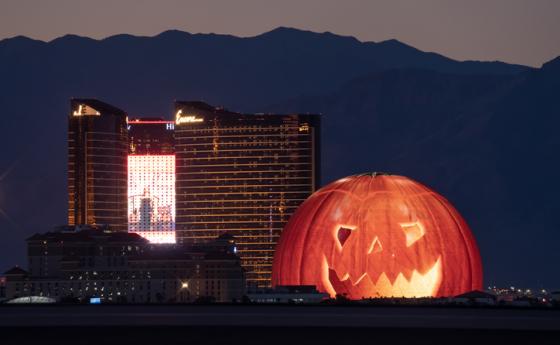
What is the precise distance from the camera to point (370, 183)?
136 meters

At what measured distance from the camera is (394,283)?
135 meters

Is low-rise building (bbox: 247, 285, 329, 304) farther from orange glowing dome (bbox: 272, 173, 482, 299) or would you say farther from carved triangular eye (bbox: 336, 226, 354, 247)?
carved triangular eye (bbox: 336, 226, 354, 247)

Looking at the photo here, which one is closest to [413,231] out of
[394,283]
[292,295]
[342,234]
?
[394,283]

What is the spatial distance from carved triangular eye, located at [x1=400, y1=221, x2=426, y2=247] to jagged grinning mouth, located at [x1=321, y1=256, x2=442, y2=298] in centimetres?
262

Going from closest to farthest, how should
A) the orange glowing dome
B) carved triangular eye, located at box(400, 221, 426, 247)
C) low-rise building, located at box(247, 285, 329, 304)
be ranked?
low-rise building, located at box(247, 285, 329, 304)
the orange glowing dome
carved triangular eye, located at box(400, 221, 426, 247)

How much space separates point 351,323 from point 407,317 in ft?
24.4

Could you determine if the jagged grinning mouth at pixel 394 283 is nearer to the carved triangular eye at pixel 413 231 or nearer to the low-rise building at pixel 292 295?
the low-rise building at pixel 292 295

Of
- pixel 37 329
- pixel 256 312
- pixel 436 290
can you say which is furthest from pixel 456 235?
pixel 37 329

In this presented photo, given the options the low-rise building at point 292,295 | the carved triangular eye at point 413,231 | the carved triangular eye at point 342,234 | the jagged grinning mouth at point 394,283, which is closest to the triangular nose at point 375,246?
the jagged grinning mouth at point 394,283

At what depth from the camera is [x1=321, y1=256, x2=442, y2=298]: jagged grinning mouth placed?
13438 centimetres

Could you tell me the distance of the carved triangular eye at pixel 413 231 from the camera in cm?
13462

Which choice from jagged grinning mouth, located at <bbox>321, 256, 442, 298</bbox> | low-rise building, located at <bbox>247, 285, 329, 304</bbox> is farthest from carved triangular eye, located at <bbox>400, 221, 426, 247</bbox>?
low-rise building, located at <bbox>247, 285, 329, 304</bbox>

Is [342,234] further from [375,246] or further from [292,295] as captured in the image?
[292,295]

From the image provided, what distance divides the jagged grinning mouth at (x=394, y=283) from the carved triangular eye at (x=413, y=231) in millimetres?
2623
